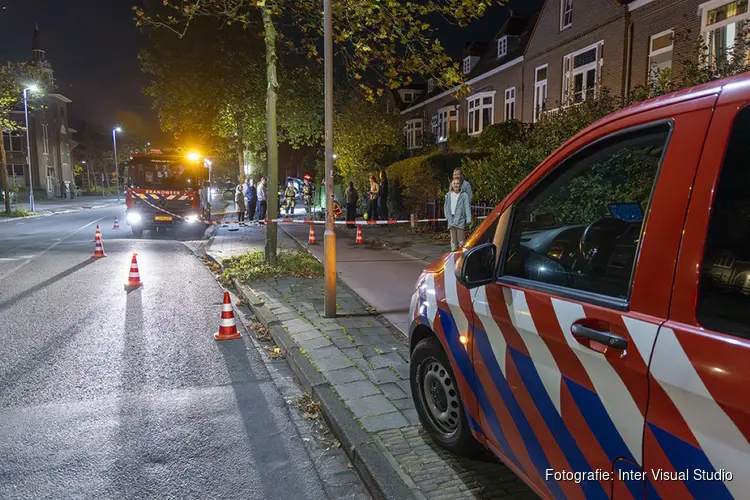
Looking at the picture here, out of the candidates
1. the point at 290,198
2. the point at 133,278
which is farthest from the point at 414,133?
the point at 133,278

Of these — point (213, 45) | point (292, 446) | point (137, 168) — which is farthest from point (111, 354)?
point (137, 168)

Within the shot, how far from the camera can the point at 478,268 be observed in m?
2.62

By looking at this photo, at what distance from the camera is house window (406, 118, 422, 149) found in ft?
119

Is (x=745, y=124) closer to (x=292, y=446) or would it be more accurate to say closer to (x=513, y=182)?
(x=292, y=446)

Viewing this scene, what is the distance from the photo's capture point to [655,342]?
1666 mm

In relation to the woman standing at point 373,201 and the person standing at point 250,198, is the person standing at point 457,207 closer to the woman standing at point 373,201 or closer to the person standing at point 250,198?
the woman standing at point 373,201

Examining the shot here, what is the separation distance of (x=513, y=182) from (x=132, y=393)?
32.3 feet

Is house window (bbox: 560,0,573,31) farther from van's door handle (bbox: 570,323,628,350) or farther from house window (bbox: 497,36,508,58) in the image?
van's door handle (bbox: 570,323,628,350)

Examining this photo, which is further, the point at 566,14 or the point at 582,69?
the point at 566,14

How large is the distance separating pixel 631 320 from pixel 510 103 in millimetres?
24818

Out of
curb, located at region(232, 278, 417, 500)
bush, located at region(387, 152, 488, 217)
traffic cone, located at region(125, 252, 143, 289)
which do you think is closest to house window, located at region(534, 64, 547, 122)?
bush, located at region(387, 152, 488, 217)

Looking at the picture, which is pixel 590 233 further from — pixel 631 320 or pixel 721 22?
pixel 721 22

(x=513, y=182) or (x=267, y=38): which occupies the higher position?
(x=267, y=38)

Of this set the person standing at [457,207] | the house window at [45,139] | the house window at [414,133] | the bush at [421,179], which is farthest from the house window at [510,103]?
the house window at [45,139]
